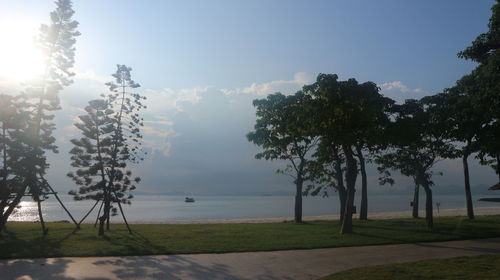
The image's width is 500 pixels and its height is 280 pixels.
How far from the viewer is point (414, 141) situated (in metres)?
28.3

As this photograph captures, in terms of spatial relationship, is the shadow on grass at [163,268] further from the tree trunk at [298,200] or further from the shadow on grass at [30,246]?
the tree trunk at [298,200]

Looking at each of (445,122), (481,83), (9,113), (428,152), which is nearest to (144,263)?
(9,113)

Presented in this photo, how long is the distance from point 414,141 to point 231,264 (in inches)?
823

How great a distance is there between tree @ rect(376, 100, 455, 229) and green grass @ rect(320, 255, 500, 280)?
13345mm

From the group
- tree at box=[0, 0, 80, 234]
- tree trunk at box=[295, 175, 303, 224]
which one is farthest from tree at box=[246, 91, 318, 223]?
tree at box=[0, 0, 80, 234]

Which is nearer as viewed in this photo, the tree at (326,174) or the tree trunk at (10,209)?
the tree trunk at (10,209)

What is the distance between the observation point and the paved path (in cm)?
1063

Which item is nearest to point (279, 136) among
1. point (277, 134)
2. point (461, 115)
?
point (277, 134)

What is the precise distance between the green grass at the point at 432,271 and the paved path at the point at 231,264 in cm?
98

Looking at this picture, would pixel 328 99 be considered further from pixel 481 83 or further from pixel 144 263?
pixel 144 263

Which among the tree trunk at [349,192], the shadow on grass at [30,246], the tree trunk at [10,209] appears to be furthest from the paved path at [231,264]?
the tree trunk at [10,209]

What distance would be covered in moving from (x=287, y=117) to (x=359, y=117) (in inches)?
327

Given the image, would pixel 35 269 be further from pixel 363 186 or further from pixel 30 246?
pixel 363 186

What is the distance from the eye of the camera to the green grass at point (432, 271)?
947 cm
